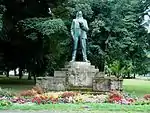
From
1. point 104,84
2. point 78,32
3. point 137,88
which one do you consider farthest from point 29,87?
point 137,88

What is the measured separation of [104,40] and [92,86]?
8.88 metres

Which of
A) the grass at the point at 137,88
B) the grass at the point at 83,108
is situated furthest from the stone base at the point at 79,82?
the grass at the point at 83,108

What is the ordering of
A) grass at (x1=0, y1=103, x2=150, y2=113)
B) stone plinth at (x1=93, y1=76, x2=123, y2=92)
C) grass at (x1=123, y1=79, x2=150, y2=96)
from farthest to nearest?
grass at (x1=123, y1=79, x2=150, y2=96), stone plinth at (x1=93, y1=76, x2=123, y2=92), grass at (x1=0, y1=103, x2=150, y2=113)

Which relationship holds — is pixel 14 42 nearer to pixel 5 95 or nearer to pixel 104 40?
pixel 104 40

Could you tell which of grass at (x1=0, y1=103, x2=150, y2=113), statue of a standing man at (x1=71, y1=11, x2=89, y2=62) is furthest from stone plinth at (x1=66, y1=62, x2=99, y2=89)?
grass at (x1=0, y1=103, x2=150, y2=113)

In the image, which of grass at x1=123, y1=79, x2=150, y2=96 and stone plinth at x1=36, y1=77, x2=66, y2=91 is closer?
stone plinth at x1=36, y1=77, x2=66, y2=91

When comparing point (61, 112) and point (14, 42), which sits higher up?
point (14, 42)

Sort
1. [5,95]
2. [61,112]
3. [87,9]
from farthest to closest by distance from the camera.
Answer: [87,9] → [5,95] → [61,112]

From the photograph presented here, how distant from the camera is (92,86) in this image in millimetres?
23844

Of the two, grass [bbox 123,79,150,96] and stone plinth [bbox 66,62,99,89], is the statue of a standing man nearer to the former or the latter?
stone plinth [bbox 66,62,99,89]

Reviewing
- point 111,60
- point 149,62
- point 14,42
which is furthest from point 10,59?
point 149,62

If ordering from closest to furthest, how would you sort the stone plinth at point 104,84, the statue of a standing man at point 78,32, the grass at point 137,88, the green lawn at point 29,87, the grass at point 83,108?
the grass at point 83,108
the stone plinth at point 104,84
the statue of a standing man at point 78,32
the grass at point 137,88
the green lawn at point 29,87

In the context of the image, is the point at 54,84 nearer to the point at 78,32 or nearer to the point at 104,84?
the point at 104,84

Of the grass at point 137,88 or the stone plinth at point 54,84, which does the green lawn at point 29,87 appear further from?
the stone plinth at point 54,84
